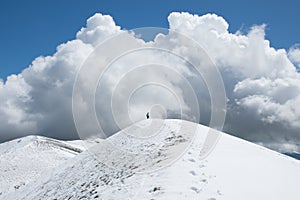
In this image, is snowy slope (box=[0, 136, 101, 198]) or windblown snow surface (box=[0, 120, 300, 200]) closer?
windblown snow surface (box=[0, 120, 300, 200])

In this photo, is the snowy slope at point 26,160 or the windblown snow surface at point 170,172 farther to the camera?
the snowy slope at point 26,160

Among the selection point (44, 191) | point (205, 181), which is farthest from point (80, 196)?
→ point (205, 181)

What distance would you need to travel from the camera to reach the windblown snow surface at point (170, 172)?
1291cm

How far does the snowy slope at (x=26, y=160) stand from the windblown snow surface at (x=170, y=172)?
1665cm

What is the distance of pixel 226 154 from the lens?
19.0 m

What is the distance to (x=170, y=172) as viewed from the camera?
14828 mm

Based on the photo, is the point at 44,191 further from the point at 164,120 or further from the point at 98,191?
the point at 164,120

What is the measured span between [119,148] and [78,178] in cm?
500

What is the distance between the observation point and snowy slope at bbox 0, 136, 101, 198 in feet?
131

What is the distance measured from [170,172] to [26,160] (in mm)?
38425

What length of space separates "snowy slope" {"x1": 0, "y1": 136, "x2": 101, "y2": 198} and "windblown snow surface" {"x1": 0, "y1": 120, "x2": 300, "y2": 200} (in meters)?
16.7

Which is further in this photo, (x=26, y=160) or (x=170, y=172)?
(x=26, y=160)

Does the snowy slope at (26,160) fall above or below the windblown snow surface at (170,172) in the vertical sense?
below

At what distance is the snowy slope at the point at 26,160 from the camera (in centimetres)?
3991
